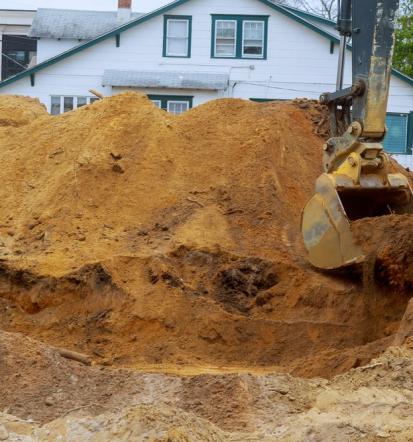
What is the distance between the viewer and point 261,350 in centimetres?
1093

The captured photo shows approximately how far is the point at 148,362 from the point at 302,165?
478 centimetres

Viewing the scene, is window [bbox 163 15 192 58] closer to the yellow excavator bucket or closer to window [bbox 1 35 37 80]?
window [bbox 1 35 37 80]

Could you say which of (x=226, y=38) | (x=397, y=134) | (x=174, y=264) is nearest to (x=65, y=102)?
(x=226, y=38)

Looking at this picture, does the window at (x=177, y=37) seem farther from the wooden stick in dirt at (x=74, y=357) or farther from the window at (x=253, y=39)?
the wooden stick in dirt at (x=74, y=357)

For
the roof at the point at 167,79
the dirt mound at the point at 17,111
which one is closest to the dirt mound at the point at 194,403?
the dirt mound at the point at 17,111

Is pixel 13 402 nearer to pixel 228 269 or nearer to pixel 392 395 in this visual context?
pixel 392 395

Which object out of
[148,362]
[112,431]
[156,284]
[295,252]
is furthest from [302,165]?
[112,431]


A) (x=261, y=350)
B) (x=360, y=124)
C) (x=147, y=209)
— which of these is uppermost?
(x=360, y=124)

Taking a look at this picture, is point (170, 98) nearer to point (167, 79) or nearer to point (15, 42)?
point (167, 79)

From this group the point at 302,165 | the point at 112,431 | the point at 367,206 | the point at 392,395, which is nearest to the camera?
the point at 112,431

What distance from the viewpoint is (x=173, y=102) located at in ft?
87.6

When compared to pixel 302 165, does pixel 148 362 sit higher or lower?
lower

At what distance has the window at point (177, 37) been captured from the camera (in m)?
26.9

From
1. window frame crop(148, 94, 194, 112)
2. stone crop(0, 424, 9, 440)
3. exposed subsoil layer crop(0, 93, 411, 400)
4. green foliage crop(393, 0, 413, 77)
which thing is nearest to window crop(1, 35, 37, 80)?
window frame crop(148, 94, 194, 112)
